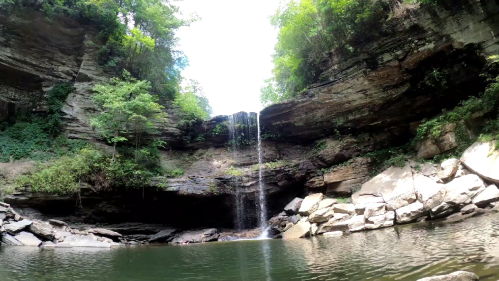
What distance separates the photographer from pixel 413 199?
11.8 metres

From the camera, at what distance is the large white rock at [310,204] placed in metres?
15.1

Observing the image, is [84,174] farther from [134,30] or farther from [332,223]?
[332,223]

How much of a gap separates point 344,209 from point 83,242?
11514mm

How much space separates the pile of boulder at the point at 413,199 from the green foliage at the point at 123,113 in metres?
10.1

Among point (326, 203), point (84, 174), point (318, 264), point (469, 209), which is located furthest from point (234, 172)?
point (318, 264)

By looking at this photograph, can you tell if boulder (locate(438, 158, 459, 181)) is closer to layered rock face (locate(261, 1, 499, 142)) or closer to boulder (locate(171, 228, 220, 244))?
layered rock face (locate(261, 1, 499, 142))

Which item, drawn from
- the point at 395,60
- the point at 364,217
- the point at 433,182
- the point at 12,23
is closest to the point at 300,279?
the point at 364,217

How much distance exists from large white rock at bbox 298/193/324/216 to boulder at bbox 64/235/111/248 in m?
9.54

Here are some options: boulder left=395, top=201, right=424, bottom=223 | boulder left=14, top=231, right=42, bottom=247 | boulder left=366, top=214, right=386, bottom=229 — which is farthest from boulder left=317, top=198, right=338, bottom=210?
boulder left=14, top=231, right=42, bottom=247

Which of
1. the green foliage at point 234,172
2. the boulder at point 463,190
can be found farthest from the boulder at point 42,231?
the boulder at point 463,190

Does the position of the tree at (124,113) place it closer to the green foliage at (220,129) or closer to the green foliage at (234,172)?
the green foliage at (220,129)

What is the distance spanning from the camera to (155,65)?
23109 millimetres

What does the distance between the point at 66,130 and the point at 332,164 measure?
17.2 m

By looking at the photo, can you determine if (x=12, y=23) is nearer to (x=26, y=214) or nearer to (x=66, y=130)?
(x=66, y=130)
